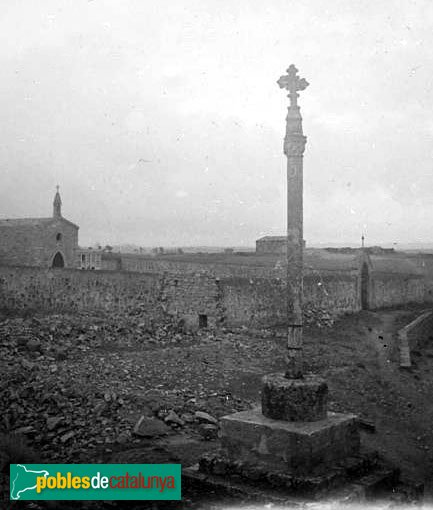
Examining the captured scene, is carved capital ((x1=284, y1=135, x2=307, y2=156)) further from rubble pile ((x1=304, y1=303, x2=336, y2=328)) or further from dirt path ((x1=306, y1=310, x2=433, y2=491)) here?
rubble pile ((x1=304, y1=303, x2=336, y2=328))

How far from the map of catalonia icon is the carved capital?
17.2 feet

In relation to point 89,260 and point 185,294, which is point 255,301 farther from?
A: point 89,260

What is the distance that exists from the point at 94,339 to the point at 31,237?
72.3 feet

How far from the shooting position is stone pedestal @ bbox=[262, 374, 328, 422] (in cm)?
727

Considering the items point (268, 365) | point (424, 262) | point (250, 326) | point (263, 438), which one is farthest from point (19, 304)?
point (424, 262)

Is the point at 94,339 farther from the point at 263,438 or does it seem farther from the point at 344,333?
the point at 263,438

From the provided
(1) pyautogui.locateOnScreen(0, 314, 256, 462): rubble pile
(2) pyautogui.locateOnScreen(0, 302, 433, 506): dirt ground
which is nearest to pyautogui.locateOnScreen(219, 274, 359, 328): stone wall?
(2) pyautogui.locateOnScreen(0, 302, 433, 506): dirt ground

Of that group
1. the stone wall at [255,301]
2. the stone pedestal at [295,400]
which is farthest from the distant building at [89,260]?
the stone pedestal at [295,400]

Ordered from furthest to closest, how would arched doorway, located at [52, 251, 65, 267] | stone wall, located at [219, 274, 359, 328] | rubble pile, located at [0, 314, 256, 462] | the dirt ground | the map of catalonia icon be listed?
arched doorway, located at [52, 251, 65, 267], stone wall, located at [219, 274, 359, 328], rubble pile, located at [0, 314, 256, 462], the dirt ground, the map of catalonia icon

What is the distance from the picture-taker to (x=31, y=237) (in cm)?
3778

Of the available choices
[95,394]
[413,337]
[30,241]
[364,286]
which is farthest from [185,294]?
[30,241]

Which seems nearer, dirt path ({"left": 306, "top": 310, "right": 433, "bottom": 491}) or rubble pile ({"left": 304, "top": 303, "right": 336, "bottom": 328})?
dirt path ({"left": 306, "top": 310, "right": 433, "bottom": 491})

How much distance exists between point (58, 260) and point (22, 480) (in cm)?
3362

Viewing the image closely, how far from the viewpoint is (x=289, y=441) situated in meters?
6.79
